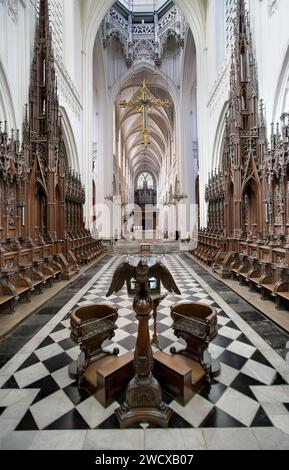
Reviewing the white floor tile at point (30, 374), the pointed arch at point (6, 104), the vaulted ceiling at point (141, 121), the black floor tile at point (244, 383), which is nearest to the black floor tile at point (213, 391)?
the black floor tile at point (244, 383)

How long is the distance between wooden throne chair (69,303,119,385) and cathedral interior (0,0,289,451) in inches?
0.7

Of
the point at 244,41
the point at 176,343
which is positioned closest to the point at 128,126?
the point at 244,41

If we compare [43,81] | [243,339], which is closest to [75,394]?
[243,339]

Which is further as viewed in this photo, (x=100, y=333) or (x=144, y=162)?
(x=144, y=162)

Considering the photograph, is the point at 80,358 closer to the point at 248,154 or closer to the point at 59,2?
the point at 248,154

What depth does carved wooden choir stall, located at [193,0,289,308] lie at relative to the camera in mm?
4965

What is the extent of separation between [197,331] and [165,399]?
685mm

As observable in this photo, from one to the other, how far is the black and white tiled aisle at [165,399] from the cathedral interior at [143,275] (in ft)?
0.04

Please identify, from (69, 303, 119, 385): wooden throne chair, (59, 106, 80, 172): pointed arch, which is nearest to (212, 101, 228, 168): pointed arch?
(59, 106, 80, 172): pointed arch

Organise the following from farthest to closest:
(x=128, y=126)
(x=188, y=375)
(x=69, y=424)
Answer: (x=128, y=126) → (x=188, y=375) → (x=69, y=424)

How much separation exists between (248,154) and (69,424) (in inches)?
262

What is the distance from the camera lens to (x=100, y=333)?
236 centimetres

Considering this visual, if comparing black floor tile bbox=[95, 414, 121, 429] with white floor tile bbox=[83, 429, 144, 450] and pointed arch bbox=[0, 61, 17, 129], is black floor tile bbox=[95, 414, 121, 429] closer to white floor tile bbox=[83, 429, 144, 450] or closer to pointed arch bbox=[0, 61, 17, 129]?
white floor tile bbox=[83, 429, 144, 450]

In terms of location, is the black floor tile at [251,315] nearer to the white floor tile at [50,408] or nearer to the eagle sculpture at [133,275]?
the eagle sculpture at [133,275]
